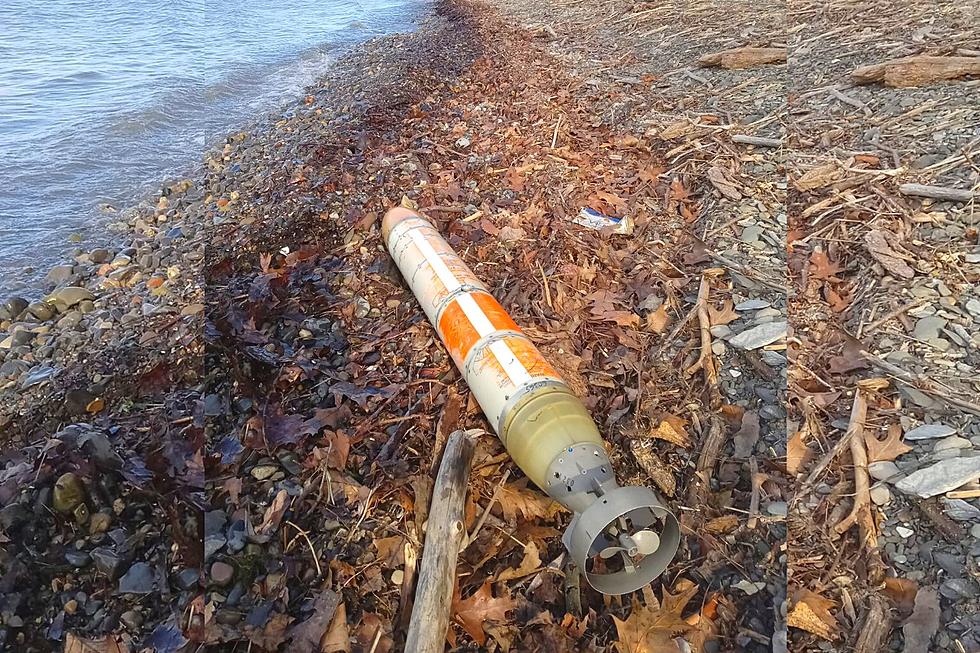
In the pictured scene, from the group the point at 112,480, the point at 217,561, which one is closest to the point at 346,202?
the point at 112,480

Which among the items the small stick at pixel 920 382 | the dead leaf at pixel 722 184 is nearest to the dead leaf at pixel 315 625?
the small stick at pixel 920 382

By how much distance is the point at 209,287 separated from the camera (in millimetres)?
4535

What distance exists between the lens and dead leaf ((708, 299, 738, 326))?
343cm

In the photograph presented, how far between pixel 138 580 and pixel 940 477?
3446 mm

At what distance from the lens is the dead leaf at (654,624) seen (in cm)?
210

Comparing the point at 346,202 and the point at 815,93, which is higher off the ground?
the point at 815,93

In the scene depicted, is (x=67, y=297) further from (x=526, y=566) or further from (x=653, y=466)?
(x=653, y=466)

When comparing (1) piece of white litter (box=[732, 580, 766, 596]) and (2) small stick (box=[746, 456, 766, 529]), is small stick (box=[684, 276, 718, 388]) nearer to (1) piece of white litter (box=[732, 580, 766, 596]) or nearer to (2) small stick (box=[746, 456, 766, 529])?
(2) small stick (box=[746, 456, 766, 529])

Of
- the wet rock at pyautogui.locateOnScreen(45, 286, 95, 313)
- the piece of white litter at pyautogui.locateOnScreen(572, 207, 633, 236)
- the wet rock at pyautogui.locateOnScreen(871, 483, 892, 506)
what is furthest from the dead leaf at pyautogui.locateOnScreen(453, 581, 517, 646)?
the wet rock at pyautogui.locateOnScreen(45, 286, 95, 313)

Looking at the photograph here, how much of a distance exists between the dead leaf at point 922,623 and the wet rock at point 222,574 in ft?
8.58

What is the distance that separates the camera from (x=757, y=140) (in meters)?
5.08

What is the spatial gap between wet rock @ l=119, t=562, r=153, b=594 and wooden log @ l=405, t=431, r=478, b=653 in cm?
129

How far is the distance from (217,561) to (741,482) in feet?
8.15

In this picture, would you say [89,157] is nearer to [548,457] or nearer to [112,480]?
[112,480]
